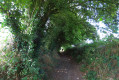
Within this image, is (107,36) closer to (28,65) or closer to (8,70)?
(28,65)

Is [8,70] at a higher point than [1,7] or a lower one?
lower

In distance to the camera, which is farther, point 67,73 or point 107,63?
point 67,73

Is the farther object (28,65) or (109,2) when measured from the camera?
(109,2)

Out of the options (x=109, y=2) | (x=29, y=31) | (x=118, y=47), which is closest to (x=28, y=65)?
(x=29, y=31)

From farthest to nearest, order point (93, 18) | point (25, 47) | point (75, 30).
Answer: point (75, 30) → point (93, 18) → point (25, 47)

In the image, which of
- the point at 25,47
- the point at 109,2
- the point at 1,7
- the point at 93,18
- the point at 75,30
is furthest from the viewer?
the point at 75,30

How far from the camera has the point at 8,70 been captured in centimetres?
450

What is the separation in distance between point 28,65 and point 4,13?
3.00 metres

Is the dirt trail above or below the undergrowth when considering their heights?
below

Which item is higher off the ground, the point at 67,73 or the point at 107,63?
the point at 107,63

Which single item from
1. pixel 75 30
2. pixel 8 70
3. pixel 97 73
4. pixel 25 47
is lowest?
pixel 97 73

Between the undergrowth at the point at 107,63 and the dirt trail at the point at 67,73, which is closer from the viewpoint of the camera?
the undergrowth at the point at 107,63

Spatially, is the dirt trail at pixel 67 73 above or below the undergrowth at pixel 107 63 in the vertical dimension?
below

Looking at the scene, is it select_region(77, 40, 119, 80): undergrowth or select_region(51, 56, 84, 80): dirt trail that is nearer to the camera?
select_region(77, 40, 119, 80): undergrowth
